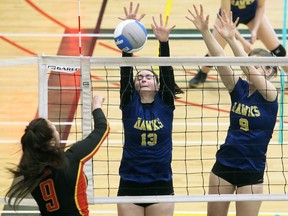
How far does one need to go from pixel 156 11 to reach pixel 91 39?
1.57 m

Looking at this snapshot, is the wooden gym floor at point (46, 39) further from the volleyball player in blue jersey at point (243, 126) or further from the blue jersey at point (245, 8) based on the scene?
the volleyball player in blue jersey at point (243, 126)

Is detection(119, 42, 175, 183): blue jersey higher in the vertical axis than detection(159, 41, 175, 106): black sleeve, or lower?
lower

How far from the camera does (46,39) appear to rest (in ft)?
42.0

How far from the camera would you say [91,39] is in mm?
12766

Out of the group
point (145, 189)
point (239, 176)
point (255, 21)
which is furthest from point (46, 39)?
point (239, 176)

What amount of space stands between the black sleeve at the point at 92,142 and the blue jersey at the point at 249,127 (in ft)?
5.14

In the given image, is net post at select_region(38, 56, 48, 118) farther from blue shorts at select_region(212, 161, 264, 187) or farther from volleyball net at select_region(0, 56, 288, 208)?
blue shorts at select_region(212, 161, 264, 187)

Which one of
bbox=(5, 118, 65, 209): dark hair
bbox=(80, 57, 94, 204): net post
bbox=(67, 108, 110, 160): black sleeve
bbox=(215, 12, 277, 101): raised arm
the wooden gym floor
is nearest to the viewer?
bbox=(5, 118, 65, 209): dark hair

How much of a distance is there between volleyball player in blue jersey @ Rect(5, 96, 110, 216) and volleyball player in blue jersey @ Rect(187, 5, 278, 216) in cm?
160

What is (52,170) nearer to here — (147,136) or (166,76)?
(147,136)

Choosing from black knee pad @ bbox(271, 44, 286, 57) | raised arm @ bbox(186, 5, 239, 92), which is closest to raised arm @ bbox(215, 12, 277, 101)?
raised arm @ bbox(186, 5, 239, 92)

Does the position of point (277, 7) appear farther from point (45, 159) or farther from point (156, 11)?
point (45, 159)

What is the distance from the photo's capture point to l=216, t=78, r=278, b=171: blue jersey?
6.91m

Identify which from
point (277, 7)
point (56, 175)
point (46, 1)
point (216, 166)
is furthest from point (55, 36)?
point (56, 175)
